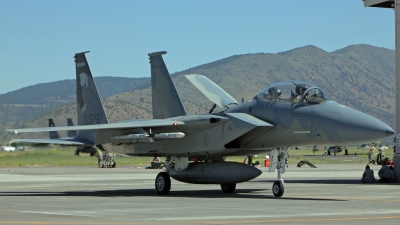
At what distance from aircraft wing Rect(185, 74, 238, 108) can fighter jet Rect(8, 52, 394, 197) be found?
35 mm

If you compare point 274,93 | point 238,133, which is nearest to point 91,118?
point 238,133

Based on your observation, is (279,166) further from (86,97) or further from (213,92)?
(86,97)

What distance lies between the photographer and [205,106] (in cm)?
19525

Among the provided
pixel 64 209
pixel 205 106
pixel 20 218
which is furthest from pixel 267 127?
pixel 205 106

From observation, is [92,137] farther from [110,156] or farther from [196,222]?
[110,156]

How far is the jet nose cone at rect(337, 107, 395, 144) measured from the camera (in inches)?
616

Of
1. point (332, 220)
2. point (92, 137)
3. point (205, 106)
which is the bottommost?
point (332, 220)

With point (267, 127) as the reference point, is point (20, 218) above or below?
below

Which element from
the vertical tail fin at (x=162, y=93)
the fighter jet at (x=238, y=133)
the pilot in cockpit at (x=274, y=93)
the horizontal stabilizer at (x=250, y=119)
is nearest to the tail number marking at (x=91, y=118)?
the fighter jet at (x=238, y=133)

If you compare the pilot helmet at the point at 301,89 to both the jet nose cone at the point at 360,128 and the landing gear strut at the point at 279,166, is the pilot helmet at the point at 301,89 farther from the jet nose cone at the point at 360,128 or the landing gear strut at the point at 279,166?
the landing gear strut at the point at 279,166

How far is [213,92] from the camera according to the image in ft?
71.7

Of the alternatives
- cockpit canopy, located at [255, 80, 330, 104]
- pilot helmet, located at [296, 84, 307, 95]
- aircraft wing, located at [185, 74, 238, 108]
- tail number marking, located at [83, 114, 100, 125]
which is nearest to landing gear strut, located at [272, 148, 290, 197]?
cockpit canopy, located at [255, 80, 330, 104]

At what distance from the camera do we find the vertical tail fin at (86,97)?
22.4 meters

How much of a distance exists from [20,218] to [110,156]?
35173mm
